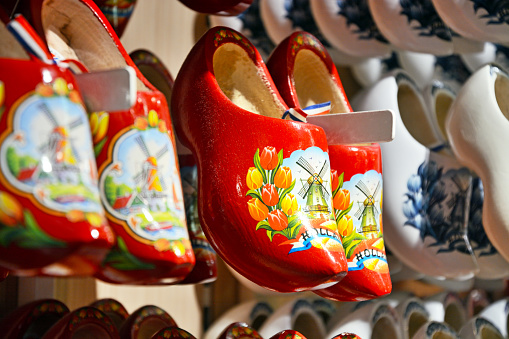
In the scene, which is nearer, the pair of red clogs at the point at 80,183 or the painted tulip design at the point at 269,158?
the pair of red clogs at the point at 80,183

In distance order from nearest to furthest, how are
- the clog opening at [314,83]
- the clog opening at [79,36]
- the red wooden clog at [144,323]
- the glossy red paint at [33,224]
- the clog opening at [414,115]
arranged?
the glossy red paint at [33,224]
the clog opening at [79,36]
the red wooden clog at [144,323]
the clog opening at [314,83]
the clog opening at [414,115]

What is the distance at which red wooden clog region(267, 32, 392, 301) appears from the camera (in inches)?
26.4

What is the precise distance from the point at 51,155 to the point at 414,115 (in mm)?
742

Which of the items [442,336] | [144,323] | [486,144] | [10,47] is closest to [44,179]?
[10,47]

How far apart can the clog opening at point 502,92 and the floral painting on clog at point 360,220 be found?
1.19 feet

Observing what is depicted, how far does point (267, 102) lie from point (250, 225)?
0.58ft

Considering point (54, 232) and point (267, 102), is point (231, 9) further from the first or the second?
point (54, 232)

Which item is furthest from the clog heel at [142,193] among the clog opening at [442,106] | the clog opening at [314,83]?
the clog opening at [442,106]

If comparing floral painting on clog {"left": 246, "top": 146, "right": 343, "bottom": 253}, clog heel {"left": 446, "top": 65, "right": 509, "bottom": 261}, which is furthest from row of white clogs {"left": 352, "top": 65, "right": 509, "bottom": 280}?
floral painting on clog {"left": 246, "top": 146, "right": 343, "bottom": 253}

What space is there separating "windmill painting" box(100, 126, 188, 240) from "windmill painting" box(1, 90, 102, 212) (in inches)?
1.4

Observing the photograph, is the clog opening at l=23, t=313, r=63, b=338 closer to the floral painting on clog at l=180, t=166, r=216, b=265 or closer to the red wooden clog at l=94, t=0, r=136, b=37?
the floral painting on clog at l=180, t=166, r=216, b=265

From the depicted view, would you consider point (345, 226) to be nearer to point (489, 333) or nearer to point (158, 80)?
point (158, 80)

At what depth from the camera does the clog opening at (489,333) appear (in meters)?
1.13

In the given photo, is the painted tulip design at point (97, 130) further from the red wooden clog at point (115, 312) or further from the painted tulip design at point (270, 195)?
the red wooden clog at point (115, 312)
